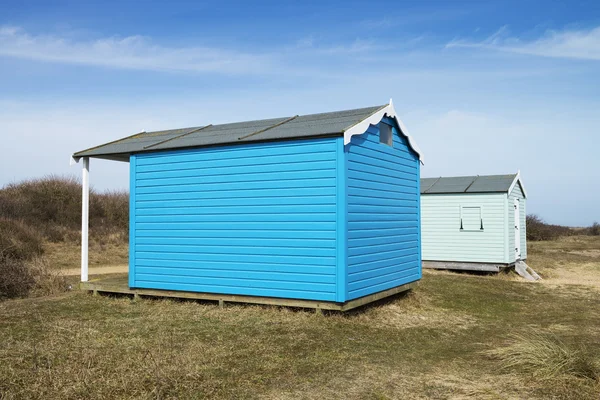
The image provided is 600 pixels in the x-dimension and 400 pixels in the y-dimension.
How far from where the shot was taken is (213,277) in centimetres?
988

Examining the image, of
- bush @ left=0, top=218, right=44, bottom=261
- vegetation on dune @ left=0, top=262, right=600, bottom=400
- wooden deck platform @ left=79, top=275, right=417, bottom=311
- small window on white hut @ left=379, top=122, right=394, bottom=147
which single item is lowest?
vegetation on dune @ left=0, top=262, right=600, bottom=400

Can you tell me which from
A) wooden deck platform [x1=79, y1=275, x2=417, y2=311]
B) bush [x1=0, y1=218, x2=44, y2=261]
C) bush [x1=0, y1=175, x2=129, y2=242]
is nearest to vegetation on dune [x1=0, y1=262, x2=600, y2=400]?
wooden deck platform [x1=79, y1=275, x2=417, y2=311]

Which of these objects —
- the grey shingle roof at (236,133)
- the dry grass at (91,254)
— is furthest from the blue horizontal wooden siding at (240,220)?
the dry grass at (91,254)

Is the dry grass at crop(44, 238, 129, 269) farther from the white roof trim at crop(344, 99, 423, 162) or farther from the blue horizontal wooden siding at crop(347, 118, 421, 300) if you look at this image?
the white roof trim at crop(344, 99, 423, 162)

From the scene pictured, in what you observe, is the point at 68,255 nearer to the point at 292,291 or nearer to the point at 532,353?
the point at 292,291

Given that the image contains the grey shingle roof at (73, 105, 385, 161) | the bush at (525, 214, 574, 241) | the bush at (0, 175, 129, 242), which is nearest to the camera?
the grey shingle roof at (73, 105, 385, 161)

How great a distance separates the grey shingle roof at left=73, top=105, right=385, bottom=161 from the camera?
30.1ft

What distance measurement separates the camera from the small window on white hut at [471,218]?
18625 mm

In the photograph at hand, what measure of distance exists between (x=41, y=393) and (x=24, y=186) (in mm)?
27876

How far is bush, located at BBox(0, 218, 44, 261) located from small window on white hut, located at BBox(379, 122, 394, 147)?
9.62m

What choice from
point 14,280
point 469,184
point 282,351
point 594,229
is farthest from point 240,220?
point 594,229

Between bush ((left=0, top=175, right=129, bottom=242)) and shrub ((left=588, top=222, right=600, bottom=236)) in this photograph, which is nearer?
bush ((left=0, top=175, right=129, bottom=242))

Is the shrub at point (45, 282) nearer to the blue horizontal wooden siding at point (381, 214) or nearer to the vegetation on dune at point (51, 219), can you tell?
the vegetation on dune at point (51, 219)

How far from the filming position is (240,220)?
9.64m
